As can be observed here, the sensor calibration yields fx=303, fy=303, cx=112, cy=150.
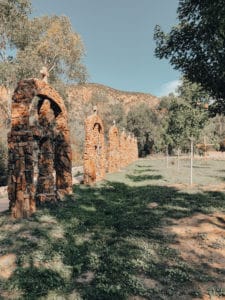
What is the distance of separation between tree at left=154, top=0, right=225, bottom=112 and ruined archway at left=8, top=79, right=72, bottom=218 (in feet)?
18.2

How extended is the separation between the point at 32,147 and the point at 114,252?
548cm

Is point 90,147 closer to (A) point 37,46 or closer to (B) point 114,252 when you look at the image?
(B) point 114,252

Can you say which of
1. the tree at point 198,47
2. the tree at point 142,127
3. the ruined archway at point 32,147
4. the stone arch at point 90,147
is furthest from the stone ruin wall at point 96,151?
the tree at point 142,127

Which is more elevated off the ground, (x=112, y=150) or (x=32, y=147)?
(x=32, y=147)

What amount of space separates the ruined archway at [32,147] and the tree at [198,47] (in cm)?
556

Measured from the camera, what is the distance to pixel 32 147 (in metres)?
11.6

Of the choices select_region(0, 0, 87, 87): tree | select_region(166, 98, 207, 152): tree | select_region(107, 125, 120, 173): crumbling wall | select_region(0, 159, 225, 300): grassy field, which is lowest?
select_region(0, 159, 225, 300): grassy field

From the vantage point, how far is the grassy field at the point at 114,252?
245 inches

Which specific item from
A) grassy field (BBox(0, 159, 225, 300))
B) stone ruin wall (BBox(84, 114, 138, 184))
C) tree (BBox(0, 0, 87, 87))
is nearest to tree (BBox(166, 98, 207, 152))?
stone ruin wall (BBox(84, 114, 138, 184))

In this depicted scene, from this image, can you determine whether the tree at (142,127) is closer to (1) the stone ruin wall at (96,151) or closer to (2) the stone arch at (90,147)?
(1) the stone ruin wall at (96,151)

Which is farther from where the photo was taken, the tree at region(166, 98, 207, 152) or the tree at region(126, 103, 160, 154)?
the tree at region(126, 103, 160, 154)

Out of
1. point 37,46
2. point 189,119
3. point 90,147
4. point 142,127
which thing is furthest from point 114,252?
point 142,127

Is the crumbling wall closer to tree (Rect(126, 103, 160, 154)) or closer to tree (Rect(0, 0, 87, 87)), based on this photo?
tree (Rect(0, 0, 87, 87))

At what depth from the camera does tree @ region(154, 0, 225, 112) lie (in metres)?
9.34
